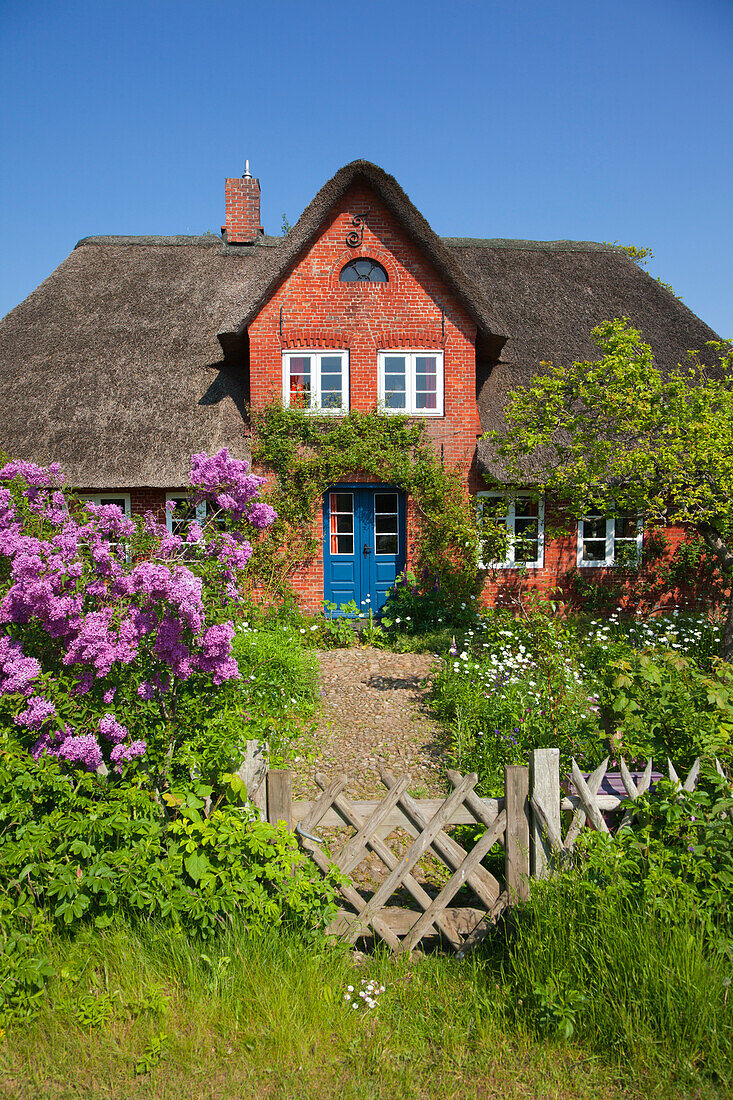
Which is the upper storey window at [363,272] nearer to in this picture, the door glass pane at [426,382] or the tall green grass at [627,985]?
the door glass pane at [426,382]

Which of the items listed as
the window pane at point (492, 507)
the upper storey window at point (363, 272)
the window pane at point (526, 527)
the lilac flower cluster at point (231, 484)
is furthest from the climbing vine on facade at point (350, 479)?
the lilac flower cluster at point (231, 484)

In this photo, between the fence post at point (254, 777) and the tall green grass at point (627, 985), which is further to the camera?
the fence post at point (254, 777)

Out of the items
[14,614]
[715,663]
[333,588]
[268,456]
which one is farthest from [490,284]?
[14,614]

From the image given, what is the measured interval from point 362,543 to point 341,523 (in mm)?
527

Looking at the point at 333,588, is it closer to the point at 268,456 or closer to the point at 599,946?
the point at 268,456

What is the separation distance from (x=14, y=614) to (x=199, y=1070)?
223cm

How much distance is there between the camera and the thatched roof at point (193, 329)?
33.9ft

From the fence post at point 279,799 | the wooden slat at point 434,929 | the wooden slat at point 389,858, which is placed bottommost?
the wooden slat at point 434,929

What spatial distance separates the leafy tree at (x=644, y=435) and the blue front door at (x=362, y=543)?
2.85 meters

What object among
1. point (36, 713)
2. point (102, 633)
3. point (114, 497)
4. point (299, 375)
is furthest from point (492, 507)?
point (36, 713)

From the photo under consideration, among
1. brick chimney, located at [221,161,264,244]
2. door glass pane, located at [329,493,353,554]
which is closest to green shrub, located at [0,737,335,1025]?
door glass pane, located at [329,493,353,554]

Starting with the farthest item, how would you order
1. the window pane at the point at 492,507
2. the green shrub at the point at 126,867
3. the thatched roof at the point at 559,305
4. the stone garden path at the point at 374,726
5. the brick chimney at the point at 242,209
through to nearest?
the brick chimney at the point at 242,209
the thatched roof at the point at 559,305
the window pane at the point at 492,507
the stone garden path at the point at 374,726
the green shrub at the point at 126,867

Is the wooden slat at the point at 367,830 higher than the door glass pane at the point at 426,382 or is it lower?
lower

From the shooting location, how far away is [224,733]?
304 centimetres
